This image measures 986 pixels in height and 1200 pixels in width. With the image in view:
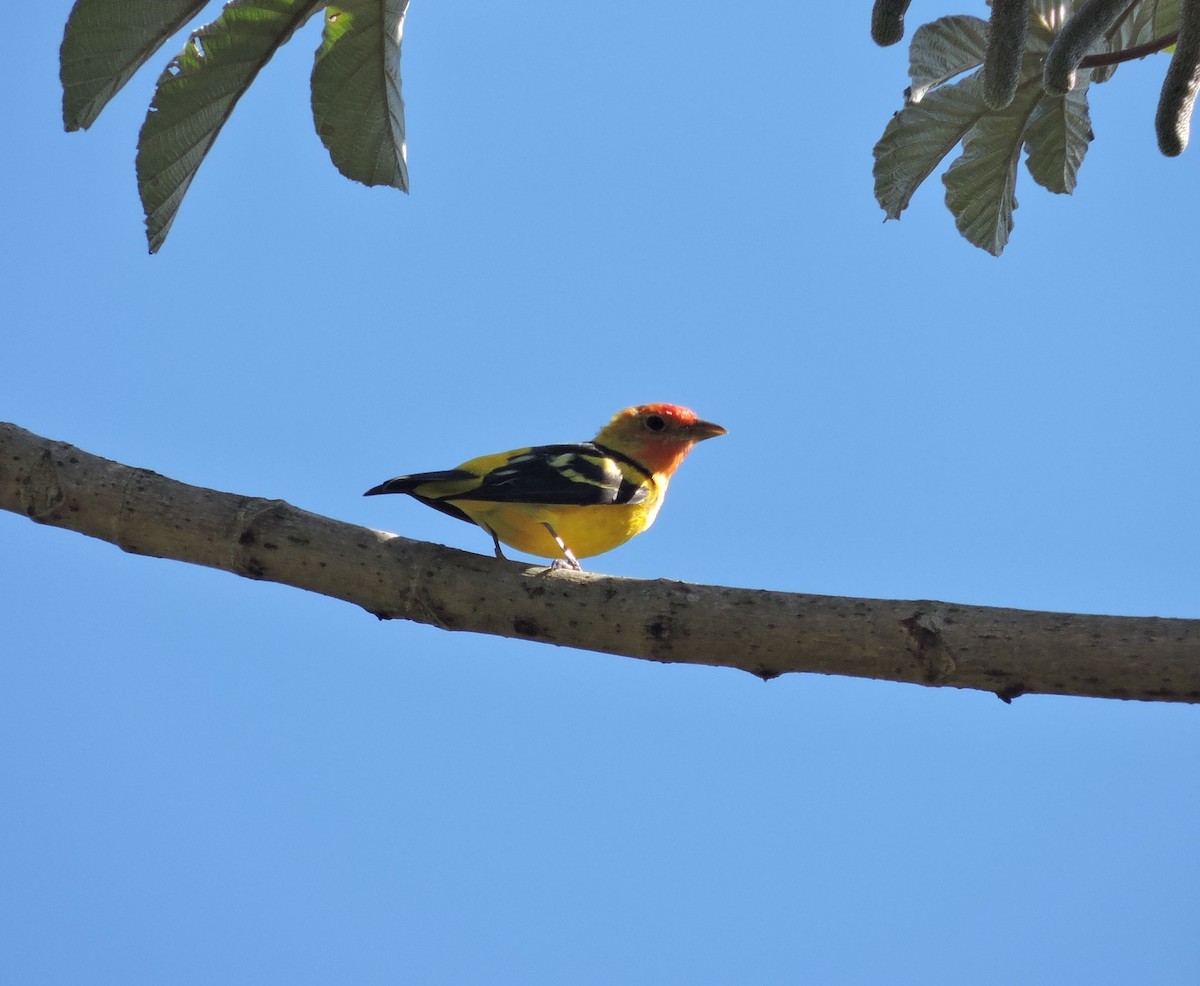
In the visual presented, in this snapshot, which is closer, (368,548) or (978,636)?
(978,636)

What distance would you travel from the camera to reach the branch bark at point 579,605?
114 inches

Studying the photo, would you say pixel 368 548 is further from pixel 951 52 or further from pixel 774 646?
pixel 951 52

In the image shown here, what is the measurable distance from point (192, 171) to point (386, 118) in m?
0.60

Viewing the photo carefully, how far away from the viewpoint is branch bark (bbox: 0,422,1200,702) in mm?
2900

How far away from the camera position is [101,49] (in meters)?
3.18

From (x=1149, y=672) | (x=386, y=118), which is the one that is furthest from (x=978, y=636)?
(x=386, y=118)

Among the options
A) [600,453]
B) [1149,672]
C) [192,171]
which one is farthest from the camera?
[600,453]

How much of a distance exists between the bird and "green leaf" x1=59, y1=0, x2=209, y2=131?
1.89 meters

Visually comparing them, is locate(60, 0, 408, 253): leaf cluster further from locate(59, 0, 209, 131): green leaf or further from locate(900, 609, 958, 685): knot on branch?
locate(900, 609, 958, 685): knot on branch

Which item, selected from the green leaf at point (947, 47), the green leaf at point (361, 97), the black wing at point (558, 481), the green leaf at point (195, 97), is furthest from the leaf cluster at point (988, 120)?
the green leaf at point (195, 97)

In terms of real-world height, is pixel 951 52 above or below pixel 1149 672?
above

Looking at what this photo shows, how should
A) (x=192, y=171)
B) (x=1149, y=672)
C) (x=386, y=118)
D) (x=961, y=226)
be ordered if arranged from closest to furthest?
1. (x=1149, y=672)
2. (x=192, y=171)
3. (x=386, y=118)
4. (x=961, y=226)

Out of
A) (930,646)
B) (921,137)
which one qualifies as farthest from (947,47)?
(930,646)

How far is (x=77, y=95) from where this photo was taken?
319cm
